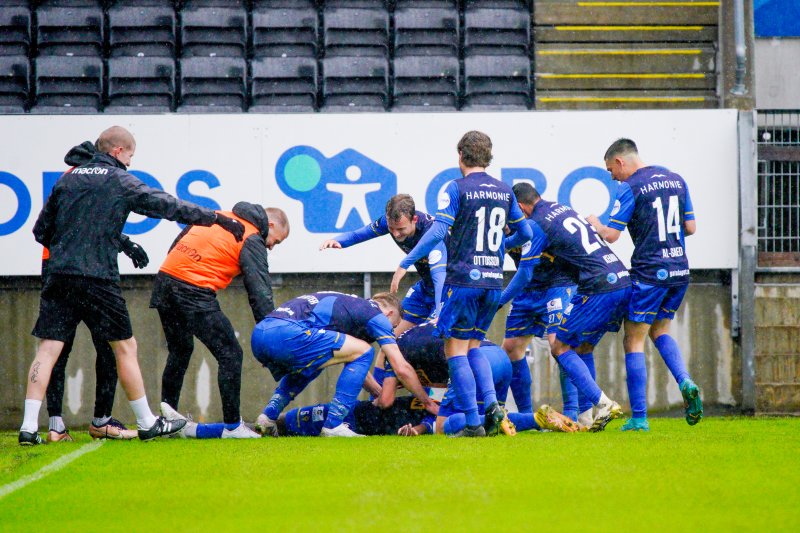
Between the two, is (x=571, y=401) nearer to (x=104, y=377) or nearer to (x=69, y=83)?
(x=104, y=377)

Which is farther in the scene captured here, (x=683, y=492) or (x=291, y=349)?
(x=291, y=349)

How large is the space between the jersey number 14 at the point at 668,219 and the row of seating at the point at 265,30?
5504 millimetres

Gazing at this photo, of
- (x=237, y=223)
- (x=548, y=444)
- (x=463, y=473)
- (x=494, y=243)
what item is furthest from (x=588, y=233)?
(x=463, y=473)

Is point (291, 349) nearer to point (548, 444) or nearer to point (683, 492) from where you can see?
point (548, 444)

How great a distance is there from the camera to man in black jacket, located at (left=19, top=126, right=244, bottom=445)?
6.57 meters

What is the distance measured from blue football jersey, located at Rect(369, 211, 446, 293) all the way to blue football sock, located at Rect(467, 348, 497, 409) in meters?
1.26

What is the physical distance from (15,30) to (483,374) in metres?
8.19

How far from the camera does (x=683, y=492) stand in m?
4.16

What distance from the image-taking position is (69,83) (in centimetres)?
1180

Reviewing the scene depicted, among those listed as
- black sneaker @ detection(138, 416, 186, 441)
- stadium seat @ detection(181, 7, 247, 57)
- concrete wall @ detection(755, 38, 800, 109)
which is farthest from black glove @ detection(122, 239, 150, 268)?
concrete wall @ detection(755, 38, 800, 109)

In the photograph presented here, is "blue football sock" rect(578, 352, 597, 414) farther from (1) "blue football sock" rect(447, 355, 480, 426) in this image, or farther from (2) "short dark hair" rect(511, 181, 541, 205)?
(1) "blue football sock" rect(447, 355, 480, 426)

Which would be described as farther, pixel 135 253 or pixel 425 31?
pixel 425 31

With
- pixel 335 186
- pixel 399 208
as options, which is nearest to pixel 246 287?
pixel 399 208

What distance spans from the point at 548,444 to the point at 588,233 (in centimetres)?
199
